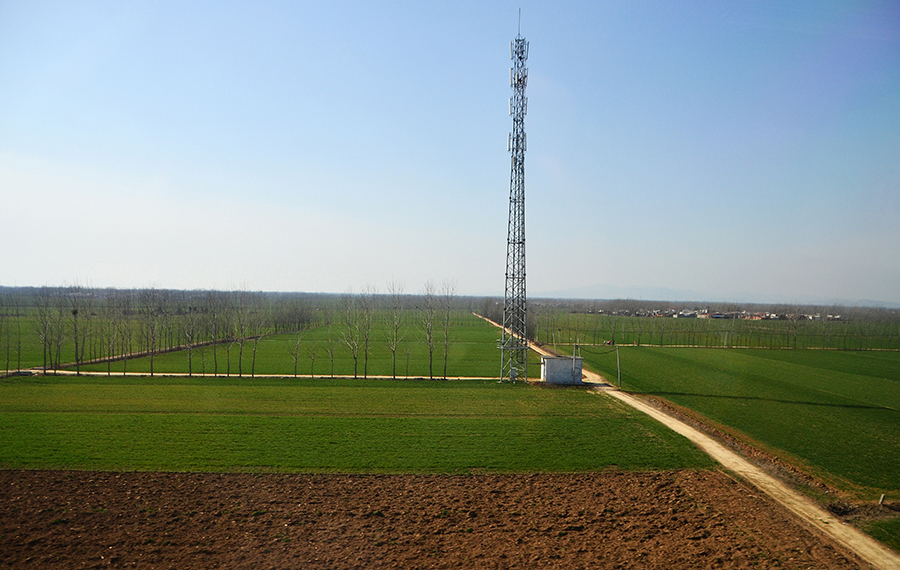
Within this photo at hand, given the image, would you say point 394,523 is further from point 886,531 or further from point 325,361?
point 325,361

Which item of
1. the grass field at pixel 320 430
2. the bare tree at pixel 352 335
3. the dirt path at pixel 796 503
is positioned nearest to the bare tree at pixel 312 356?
the bare tree at pixel 352 335

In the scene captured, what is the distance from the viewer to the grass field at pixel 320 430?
636 inches

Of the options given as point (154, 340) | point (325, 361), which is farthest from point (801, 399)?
point (154, 340)

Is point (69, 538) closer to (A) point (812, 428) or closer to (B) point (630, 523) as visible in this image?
(B) point (630, 523)

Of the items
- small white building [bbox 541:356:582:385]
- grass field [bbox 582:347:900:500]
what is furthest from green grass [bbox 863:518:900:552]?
small white building [bbox 541:356:582:385]

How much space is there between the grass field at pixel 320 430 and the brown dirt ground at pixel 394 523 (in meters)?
1.28

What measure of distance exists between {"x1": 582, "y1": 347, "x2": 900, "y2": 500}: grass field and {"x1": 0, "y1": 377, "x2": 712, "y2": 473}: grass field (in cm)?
473

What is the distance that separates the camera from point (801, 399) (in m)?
29.2

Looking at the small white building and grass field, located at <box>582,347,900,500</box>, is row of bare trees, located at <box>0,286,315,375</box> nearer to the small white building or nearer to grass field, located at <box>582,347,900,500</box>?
the small white building

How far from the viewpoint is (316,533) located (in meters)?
11.3

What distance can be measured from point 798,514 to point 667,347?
5226cm

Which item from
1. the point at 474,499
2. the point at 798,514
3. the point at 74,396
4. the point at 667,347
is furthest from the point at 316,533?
the point at 667,347

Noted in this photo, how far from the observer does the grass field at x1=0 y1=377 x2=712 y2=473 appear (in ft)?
53.0

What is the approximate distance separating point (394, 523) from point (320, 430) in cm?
904
